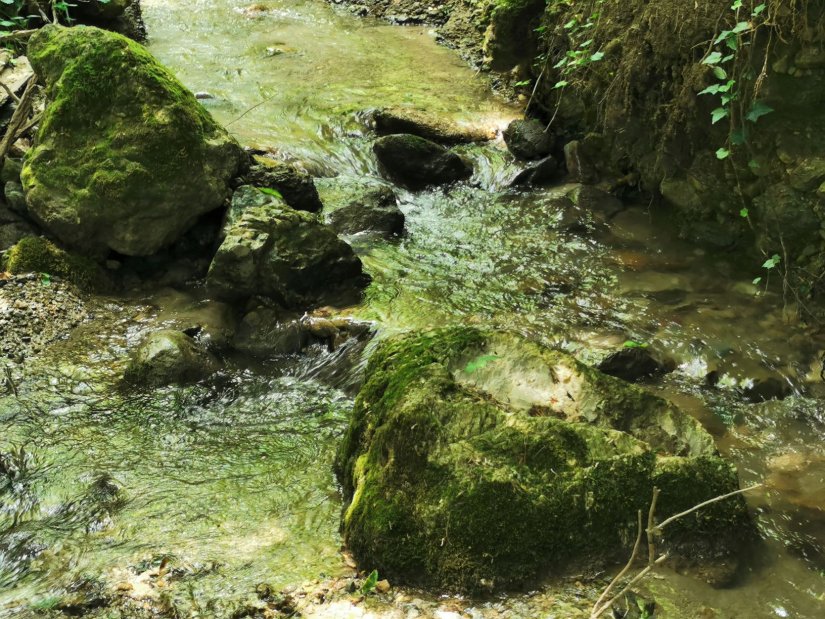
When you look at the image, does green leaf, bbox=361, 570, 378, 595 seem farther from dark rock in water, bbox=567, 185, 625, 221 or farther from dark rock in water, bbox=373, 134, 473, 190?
dark rock in water, bbox=373, 134, 473, 190

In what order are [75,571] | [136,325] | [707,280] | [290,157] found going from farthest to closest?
[290,157]
[707,280]
[136,325]
[75,571]

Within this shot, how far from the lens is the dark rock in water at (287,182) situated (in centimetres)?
743

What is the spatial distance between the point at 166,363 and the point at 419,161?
4784 mm

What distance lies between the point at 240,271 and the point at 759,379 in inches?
167

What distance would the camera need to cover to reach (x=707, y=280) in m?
6.66

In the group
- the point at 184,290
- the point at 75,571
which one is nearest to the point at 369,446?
the point at 75,571

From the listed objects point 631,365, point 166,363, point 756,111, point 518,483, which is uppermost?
point 756,111

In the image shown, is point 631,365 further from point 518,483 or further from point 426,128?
point 426,128

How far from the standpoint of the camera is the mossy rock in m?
6.51

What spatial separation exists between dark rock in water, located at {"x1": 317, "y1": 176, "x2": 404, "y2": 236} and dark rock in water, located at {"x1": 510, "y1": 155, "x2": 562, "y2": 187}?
67.9 inches

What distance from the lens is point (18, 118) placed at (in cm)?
735

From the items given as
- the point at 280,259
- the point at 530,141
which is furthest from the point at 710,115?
the point at 280,259

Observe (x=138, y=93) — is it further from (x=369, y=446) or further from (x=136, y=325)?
(x=369, y=446)

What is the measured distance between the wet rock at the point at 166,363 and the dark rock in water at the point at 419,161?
4.37 m
